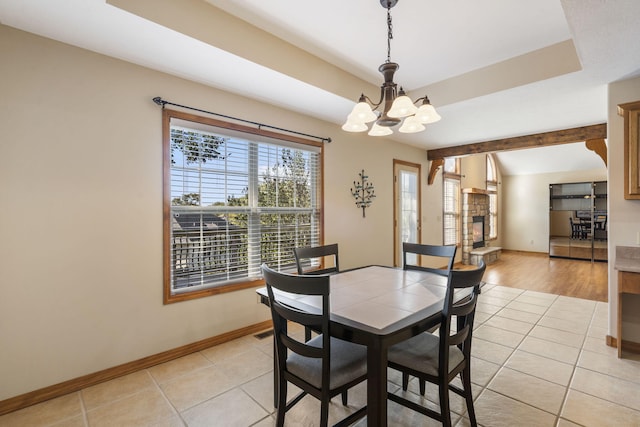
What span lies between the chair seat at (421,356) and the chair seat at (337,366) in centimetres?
19

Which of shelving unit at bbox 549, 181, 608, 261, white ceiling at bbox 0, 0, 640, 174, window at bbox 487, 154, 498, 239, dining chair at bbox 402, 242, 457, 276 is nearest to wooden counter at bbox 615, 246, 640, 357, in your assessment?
dining chair at bbox 402, 242, 457, 276

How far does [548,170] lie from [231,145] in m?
8.90

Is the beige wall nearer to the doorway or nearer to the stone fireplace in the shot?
the doorway

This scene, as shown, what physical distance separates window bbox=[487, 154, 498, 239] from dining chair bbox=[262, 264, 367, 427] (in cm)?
830

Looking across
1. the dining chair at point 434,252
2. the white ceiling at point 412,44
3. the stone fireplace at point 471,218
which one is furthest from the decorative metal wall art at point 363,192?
the stone fireplace at point 471,218

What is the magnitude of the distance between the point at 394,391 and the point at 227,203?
2.17 m

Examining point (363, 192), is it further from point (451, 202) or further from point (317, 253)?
point (451, 202)

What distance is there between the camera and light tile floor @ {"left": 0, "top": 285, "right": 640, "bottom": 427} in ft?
5.92

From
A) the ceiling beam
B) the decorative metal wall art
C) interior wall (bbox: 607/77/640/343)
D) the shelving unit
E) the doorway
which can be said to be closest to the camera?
interior wall (bbox: 607/77/640/343)

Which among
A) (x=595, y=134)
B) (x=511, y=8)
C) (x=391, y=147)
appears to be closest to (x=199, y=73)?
(x=511, y=8)

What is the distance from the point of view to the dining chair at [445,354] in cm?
147

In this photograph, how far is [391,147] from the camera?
4.93m

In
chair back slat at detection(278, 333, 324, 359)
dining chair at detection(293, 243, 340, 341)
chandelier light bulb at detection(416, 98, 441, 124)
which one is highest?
chandelier light bulb at detection(416, 98, 441, 124)

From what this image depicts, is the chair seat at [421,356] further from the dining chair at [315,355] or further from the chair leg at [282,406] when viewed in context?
the chair leg at [282,406]
